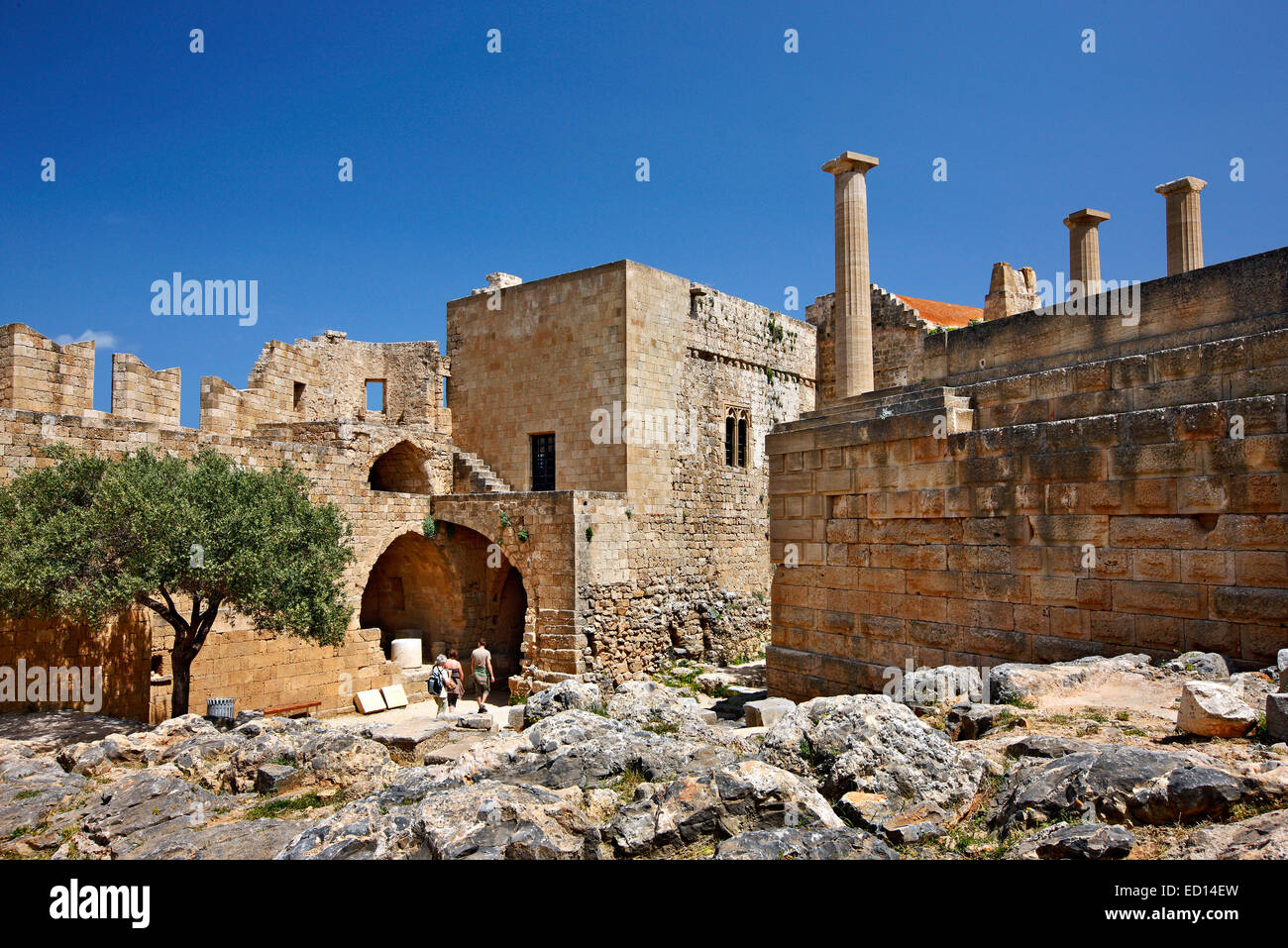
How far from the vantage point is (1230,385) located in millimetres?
6801

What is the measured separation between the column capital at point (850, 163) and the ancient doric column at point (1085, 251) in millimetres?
3948

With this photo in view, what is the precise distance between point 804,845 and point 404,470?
16420 mm

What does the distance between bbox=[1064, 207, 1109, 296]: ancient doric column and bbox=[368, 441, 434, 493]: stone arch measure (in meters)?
13.7

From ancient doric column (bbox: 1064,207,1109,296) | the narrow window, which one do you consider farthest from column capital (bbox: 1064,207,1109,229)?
the narrow window

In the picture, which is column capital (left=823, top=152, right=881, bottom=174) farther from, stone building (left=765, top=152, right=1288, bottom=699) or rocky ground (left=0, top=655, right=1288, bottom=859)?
rocky ground (left=0, top=655, right=1288, bottom=859)

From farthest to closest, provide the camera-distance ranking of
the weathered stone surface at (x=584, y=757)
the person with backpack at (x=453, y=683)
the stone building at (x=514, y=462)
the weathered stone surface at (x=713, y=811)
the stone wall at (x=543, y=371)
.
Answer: the stone wall at (x=543, y=371)
the person with backpack at (x=453, y=683)
the stone building at (x=514, y=462)
the weathered stone surface at (x=584, y=757)
the weathered stone surface at (x=713, y=811)

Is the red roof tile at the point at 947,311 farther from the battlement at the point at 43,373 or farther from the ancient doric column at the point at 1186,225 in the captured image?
the battlement at the point at 43,373

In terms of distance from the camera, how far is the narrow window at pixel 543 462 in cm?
1836

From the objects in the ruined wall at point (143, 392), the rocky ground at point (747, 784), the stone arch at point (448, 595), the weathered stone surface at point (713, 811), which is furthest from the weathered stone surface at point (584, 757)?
the stone arch at point (448, 595)

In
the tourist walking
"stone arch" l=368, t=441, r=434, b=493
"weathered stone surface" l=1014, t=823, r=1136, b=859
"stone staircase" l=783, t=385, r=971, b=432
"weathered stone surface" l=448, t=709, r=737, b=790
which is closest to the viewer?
"weathered stone surface" l=1014, t=823, r=1136, b=859

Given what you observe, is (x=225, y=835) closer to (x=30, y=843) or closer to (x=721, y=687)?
(x=30, y=843)

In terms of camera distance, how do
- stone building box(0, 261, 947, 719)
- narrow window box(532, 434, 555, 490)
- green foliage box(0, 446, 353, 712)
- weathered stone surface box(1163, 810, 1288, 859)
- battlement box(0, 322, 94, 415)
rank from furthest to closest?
narrow window box(532, 434, 555, 490) < stone building box(0, 261, 947, 719) < battlement box(0, 322, 94, 415) < green foliage box(0, 446, 353, 712) < weathered stone surface box(1163, 810, 1288, 859)

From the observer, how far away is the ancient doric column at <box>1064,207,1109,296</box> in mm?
15250

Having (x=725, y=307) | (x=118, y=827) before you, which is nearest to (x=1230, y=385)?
(x=118, y=827)
